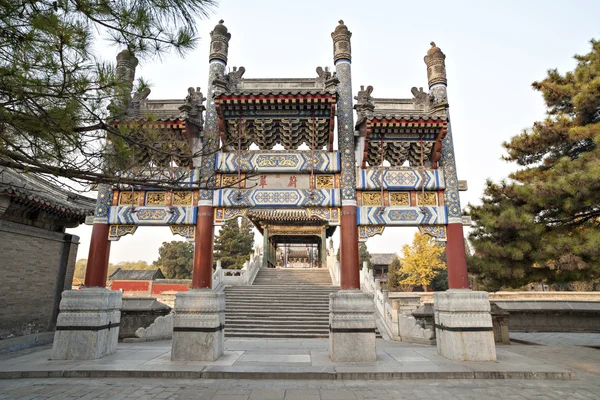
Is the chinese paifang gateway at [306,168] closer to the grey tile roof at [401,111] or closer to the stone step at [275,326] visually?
the grey tile roof at [401,111]

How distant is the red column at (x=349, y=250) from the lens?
8008mm

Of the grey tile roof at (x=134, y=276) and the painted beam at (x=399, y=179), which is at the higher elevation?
the painted beam at (x=399, y=179)

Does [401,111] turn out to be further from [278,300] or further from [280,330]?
[278,300]

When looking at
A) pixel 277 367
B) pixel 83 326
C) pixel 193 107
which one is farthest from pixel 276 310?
pixel 193 107

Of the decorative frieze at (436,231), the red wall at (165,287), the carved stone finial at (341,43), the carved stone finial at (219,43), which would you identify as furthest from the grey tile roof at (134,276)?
the decorative frieze at (436,231)

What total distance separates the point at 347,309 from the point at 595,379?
459 centimetres

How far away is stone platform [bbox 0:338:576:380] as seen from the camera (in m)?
6.25

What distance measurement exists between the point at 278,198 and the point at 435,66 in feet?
19.0

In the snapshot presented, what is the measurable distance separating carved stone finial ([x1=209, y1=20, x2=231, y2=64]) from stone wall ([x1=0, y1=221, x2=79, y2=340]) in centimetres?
776

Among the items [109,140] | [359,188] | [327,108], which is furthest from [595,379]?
[109,140]

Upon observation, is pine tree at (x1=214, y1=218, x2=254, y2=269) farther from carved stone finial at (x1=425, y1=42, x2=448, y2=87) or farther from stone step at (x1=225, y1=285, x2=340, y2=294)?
carved stone finial at (x1=425, y1=42, x2=448, y2=87)

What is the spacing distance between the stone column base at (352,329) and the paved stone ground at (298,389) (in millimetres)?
1149

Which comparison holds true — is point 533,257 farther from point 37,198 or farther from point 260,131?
point 37,198

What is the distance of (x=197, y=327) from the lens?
7328 mm
